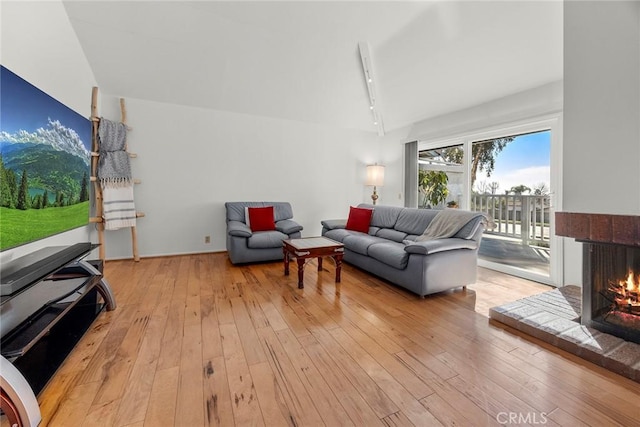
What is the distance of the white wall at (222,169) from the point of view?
4043 mm

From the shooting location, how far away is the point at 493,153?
371 cm

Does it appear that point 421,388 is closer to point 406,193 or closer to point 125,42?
point 406,193

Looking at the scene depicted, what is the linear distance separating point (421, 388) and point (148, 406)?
137 centimetres

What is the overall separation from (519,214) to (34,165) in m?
4.93

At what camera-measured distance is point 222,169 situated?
4508 mm

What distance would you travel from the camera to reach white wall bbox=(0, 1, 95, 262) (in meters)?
1.83

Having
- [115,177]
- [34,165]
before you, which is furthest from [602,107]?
[115,177]

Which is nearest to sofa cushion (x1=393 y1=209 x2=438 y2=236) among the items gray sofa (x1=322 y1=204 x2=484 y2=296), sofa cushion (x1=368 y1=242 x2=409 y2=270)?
gray sofa (x1=322 y1=204 x2=484 y2=296)

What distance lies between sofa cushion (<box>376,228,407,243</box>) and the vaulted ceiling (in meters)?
2.00

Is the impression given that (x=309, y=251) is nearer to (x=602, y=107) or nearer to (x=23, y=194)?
(x=23, y=194)

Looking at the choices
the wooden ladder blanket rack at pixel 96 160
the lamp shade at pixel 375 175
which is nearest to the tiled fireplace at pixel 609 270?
the lamp shade at pixel 375 175

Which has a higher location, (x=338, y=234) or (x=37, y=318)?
(x=338, y=234)

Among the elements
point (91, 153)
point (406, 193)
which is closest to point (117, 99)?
point (91, 153)

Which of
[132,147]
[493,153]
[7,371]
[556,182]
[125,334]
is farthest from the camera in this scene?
[132,147]
